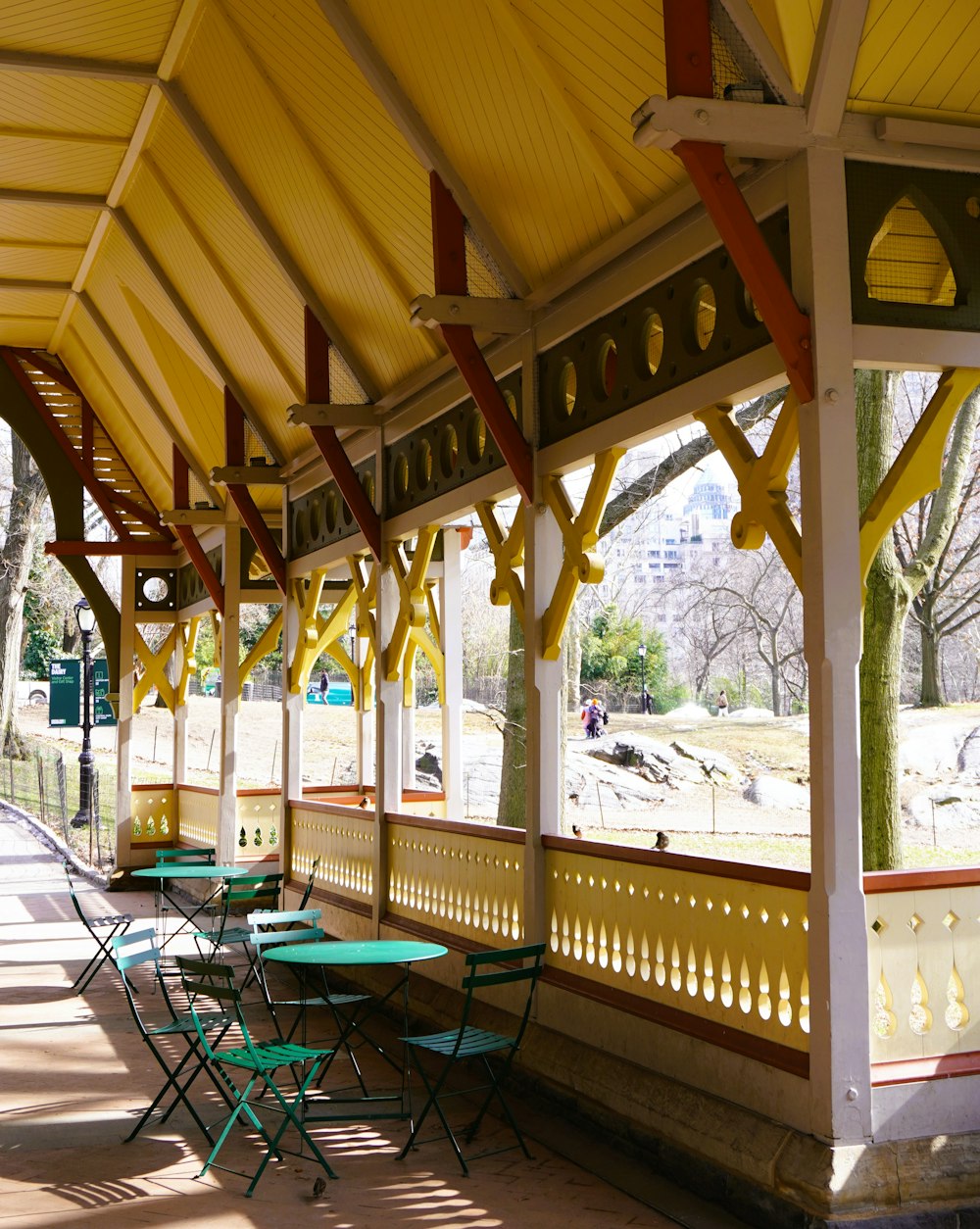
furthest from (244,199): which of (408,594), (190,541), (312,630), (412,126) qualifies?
(190,541)

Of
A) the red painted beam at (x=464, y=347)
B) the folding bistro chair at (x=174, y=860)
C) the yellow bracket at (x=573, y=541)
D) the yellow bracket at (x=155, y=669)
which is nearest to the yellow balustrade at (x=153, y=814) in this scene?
the folding bistro chair at (x=174, y=860)

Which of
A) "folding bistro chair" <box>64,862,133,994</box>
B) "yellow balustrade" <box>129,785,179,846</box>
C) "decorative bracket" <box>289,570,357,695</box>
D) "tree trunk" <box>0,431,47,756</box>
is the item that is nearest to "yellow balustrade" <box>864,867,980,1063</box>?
"folding bistro chair" <box>64,862,133,994</box>

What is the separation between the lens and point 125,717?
19.5 metres

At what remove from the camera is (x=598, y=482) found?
301 inches

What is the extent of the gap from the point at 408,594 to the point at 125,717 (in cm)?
973

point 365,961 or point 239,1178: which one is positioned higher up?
point 365,961

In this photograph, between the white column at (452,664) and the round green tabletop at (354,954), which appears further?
the white column at (452,664)

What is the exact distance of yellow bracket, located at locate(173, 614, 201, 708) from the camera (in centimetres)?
1967

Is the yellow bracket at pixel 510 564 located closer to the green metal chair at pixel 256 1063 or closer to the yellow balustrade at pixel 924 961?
the green metal chair at pixel 256 1063

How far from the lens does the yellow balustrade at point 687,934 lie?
235 inches

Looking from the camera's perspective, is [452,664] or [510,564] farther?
[452,664]

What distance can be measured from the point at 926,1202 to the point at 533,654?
3.84 metres

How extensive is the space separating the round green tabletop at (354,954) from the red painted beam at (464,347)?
278cm

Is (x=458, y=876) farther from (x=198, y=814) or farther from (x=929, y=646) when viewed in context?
(x=929, y=646)
